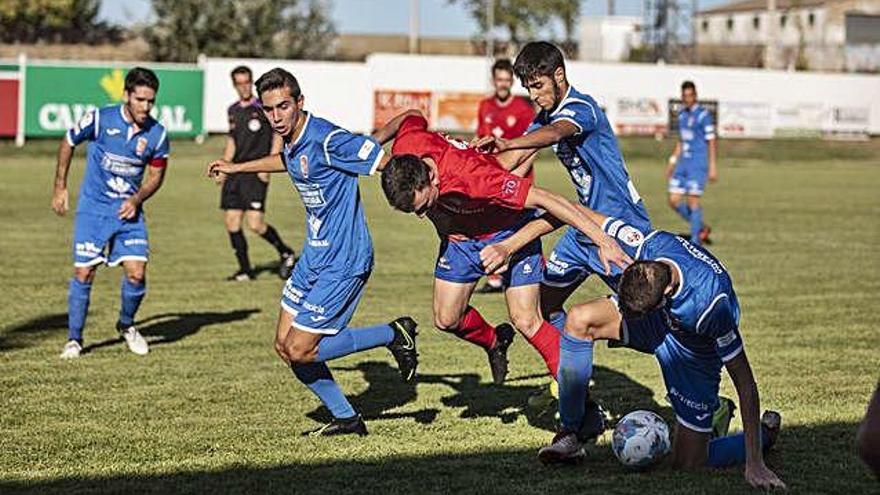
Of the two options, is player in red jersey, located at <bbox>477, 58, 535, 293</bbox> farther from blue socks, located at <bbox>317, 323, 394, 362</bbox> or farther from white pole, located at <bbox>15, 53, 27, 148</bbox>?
white pole, located at <bbox>15, 53, 27, 148</bbox>

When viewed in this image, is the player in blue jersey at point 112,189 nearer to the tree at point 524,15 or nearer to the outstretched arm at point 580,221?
the outstretched arm at point 580,221

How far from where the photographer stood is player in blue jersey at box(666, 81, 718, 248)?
19312 millimetres

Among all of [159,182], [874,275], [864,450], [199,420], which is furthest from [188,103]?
[864,450]

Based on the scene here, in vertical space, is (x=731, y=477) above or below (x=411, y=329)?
below

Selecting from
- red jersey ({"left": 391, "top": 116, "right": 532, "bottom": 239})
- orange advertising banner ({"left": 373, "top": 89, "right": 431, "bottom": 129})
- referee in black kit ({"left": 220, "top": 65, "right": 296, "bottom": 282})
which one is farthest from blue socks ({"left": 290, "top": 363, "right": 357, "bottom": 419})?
orange advertising banner ({"left": 373, "top": 89, "right": 431, "bottom": 129})

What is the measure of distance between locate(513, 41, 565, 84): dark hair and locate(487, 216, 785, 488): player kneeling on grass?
3.00 ft

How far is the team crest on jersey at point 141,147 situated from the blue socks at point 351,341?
119 inches

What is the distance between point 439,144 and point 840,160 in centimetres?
3752

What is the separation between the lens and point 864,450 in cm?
409

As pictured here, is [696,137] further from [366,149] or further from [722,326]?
[722,326]

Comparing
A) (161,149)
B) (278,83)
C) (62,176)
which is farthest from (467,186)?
(62,176)

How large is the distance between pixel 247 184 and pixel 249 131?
599 millimetres

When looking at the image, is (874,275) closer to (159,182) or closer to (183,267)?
(183,267)

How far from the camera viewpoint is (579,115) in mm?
7809
